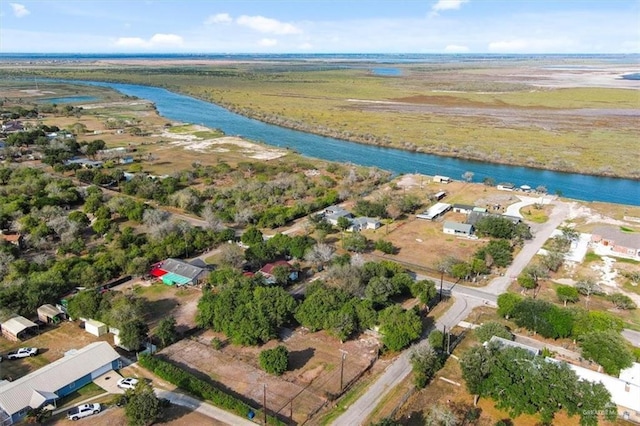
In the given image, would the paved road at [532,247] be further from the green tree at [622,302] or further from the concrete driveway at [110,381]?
the concrete driveway at [110,381]

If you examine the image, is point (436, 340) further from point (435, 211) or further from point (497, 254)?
point (435, 211)

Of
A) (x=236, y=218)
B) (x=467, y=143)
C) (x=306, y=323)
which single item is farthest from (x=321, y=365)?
(x=467, y=143)

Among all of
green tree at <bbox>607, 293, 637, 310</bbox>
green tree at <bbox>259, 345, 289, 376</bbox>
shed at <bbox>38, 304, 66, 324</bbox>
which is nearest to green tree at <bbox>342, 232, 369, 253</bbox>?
green tree at <bbox>259, 345, 289, 376</bbox>

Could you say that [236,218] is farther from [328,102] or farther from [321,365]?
[328,102]

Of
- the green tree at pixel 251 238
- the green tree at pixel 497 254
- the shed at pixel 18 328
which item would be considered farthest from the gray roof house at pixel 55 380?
the green tree at pixel 497 254

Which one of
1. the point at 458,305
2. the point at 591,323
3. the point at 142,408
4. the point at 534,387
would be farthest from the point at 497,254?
the point at 142,408
